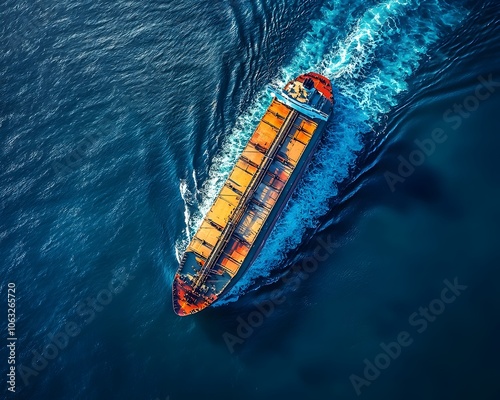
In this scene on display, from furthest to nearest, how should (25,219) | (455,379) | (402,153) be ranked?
(25,219) < (402,153) < (455,379)

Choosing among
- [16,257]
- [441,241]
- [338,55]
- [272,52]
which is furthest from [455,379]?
[16,257]

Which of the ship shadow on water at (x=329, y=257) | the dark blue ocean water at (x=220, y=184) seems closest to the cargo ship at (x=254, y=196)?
the dark blue ocean water at (x=220, y=184)

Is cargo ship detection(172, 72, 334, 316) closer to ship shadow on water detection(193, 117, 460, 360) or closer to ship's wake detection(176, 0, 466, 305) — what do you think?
ship's wake detection(176, 0, 466, 305)

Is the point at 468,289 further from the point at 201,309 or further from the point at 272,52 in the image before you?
the point at 272,52

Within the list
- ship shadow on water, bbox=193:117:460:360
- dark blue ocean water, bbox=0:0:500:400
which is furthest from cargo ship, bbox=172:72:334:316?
ship shadow on water, bbox=193:117:460:360

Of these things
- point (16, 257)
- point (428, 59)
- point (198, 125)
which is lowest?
point (16, 257)

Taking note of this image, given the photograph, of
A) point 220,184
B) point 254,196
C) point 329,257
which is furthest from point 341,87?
point 329,257
